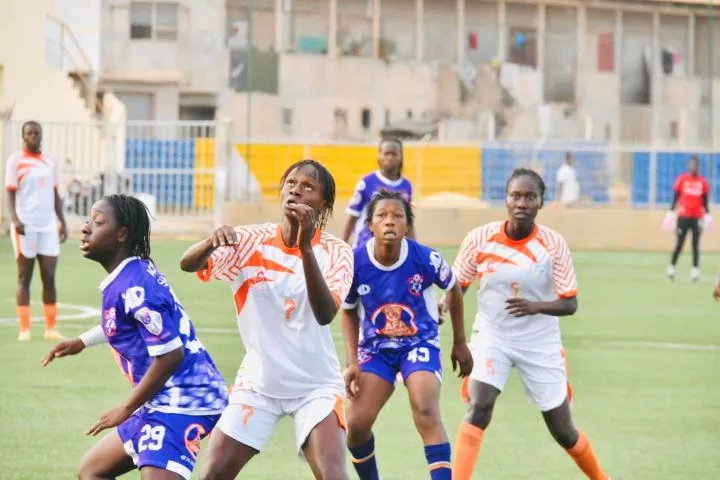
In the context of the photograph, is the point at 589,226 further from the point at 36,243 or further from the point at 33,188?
the point at 36,243

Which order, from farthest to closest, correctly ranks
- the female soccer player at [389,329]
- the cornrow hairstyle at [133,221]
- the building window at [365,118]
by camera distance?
the building window at [365,118] < the female soccer player at [389,329] < the cornrow hairstyle at [133,221]

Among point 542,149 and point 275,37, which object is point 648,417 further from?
point 275,37

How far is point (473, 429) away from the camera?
8.28 metres

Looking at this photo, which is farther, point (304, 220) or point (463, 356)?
point (463, 356)

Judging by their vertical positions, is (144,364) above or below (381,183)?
below

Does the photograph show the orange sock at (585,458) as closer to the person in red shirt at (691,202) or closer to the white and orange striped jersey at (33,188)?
the white and orange striped jersey at (33,188)

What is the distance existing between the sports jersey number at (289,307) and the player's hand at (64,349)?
0.89 metres

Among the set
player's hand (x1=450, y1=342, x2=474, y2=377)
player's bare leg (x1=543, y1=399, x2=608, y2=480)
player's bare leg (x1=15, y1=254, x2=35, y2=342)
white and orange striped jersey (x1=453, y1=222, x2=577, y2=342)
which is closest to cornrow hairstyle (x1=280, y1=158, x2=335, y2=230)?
player's hand (x1=450, y1=342, x2=474, y2=377)

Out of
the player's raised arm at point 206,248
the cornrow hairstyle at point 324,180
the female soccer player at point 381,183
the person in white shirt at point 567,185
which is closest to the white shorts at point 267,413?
the player's raised arm at point 206,248

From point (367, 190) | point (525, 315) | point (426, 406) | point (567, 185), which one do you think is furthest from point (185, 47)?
point (426, 406)

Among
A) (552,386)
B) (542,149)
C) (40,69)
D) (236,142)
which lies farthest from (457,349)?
(40,69)

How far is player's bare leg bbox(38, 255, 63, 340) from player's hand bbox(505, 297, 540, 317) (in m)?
7.14

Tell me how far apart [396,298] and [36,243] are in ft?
24.8

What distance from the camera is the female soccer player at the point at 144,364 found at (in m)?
5.93
